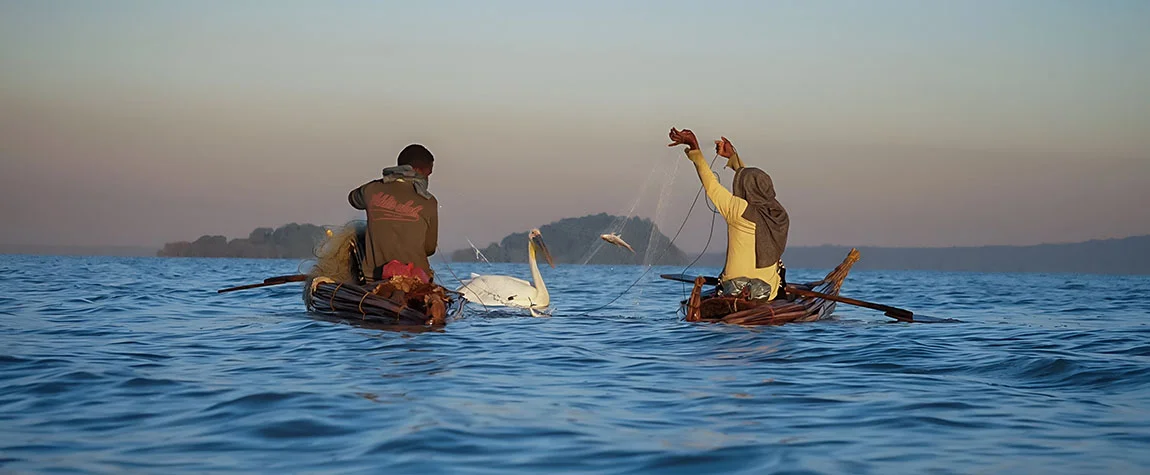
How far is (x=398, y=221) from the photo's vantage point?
43.2ft

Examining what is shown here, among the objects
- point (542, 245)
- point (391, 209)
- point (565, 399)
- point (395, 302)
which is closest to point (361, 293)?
point (395, 302)

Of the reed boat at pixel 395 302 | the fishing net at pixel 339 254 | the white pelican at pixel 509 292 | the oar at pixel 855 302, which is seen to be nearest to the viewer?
the reed boat at pixel 395 302

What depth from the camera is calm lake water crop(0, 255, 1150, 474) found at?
19.0 feet

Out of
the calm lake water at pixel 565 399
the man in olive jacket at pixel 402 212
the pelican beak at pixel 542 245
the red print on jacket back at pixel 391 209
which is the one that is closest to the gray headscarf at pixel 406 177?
the man in olive jacket at pixel 402 212

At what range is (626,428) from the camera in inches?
261

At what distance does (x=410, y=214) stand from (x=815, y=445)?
792cm

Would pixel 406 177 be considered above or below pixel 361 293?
above

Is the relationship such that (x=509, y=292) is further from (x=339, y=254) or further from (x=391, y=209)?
(x=391, y=209)

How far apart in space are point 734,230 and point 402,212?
14.0 feet

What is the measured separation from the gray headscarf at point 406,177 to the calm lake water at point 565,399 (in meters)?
1.91

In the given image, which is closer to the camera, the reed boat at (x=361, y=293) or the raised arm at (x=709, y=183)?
the reed boat at (x=361, y=293)

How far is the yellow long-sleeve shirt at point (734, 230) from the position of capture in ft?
44.8

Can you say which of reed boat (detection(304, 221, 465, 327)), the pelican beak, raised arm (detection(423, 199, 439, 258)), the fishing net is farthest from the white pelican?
raised arm (detection(423, 199, 439, 258))

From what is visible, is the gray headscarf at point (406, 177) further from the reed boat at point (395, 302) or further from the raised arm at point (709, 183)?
the raised arm at point (709, 183)
